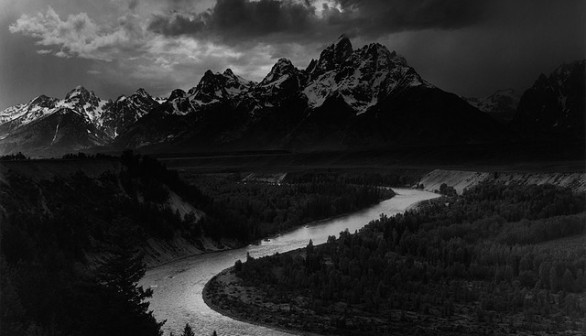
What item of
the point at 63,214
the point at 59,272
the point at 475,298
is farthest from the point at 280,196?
the point at 59,272

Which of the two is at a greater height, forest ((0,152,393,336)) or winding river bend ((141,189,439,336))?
forest ((0,152,393,336))

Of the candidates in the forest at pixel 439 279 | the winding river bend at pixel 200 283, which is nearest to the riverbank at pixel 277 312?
the forest at pixel 439 279

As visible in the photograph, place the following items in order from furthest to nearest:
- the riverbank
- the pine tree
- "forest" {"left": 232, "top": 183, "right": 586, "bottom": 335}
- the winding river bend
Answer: the winding river bend, the riverbank, "forest" {"left": 232, "top": 183, "right": 586, "bottom": 335}, the pine tree

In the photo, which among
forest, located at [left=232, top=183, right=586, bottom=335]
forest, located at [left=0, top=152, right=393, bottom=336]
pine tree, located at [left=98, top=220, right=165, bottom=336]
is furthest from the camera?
forest, located at [left=232, top=183, right=586, bottom=335]

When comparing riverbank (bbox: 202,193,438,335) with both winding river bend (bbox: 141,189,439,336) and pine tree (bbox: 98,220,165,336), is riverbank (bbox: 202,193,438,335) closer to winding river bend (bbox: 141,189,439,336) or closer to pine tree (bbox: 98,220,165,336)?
winding river bend (bbox: 141,189,439,336)

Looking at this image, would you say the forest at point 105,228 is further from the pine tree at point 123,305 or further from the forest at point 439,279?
the forest at point 439,279

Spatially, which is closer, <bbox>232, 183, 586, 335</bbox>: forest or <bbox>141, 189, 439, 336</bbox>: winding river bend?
<bbox>232, 183, 586, 335</bbox>: forest

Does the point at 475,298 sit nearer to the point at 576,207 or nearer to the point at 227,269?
the point at 227,269

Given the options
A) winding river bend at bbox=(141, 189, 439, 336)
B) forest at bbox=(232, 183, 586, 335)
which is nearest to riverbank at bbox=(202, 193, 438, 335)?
forest at bbox=(232, 183, 586, 335)
